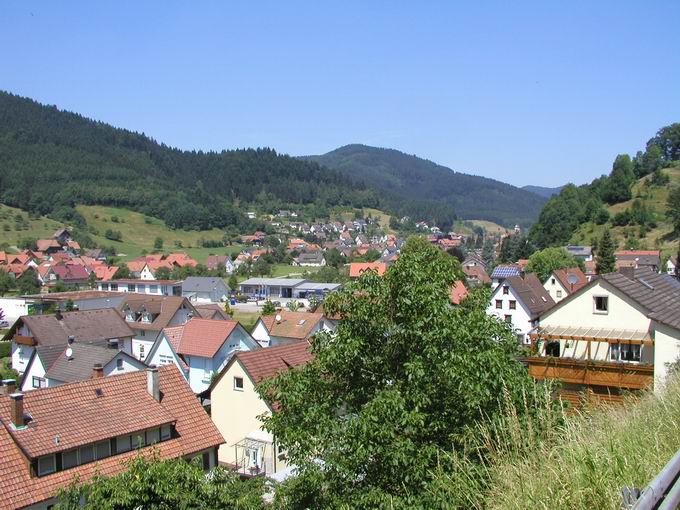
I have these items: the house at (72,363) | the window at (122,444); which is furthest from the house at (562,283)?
the window at (122,444)

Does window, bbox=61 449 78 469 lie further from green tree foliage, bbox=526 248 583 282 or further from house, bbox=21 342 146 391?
green tree foliage, bbox=526 248 583 282

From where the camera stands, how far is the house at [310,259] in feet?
456

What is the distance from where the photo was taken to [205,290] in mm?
86312

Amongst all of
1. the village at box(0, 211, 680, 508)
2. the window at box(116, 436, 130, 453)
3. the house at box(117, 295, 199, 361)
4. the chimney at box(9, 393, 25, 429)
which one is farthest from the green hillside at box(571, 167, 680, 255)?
the chimney at box(9, 393, 25, 429)

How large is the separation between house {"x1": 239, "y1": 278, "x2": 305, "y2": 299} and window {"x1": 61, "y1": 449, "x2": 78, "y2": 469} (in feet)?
235

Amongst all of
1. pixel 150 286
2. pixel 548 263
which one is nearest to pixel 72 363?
pixel 548 263

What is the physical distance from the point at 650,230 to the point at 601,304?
300ft

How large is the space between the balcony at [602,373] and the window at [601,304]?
9.31 feet

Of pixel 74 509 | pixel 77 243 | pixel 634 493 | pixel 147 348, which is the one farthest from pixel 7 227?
pixel 634 493

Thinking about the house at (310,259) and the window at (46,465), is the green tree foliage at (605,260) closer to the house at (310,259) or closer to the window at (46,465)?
the window at (46,465)

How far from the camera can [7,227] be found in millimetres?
141750

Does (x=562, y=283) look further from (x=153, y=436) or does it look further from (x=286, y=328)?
(x=153, y=436)

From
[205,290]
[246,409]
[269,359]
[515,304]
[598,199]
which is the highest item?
[598,199]

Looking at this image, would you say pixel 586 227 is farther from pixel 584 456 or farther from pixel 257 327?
pixel 584 456
